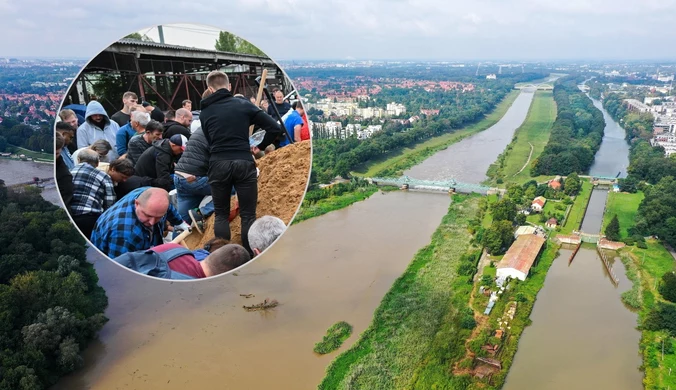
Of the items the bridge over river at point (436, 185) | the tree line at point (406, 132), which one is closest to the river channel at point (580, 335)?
the bridge over river at point (436, 185)

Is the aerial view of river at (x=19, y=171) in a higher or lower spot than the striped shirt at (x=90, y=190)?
lower

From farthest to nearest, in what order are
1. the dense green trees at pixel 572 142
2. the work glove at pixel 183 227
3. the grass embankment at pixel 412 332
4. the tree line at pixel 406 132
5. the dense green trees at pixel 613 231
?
the tree line at pixel 406 132
the dense green trees at pixel 572 142
the dense green trees at pixel 613 231
the grass embankment at pixel 412 332
the work glove at pixel 183 227

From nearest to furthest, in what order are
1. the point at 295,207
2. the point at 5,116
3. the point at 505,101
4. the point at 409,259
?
the point at 295,207, the point at 409,259, the point at 5,116, the point at 505,101

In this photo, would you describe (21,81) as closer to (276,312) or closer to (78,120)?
(276,312)

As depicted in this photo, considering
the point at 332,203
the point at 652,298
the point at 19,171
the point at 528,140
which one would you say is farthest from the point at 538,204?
the point at 19,171

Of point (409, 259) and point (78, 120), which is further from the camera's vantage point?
point (409, 259)

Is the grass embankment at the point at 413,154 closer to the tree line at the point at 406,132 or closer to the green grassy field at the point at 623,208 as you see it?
the tree line at the point at 406,132

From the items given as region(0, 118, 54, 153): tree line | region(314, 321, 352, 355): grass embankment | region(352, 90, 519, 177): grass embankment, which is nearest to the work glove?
region(314, 321, 352, 355): grass embankment

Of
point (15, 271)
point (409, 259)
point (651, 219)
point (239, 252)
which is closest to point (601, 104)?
point (651, 219)
